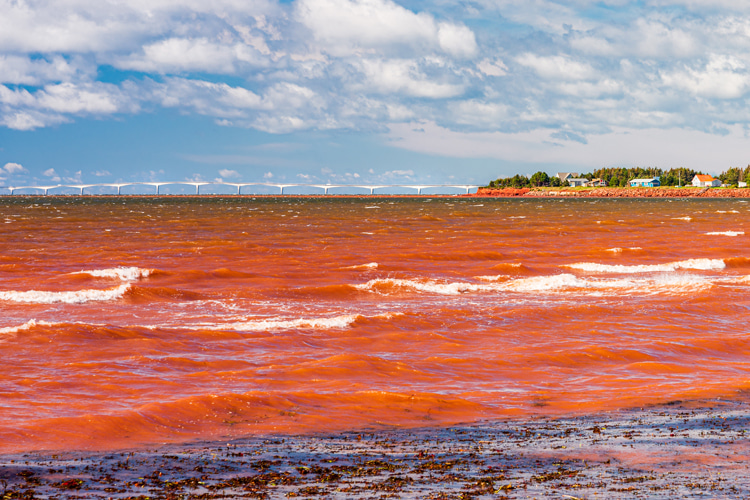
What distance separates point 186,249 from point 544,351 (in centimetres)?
2553

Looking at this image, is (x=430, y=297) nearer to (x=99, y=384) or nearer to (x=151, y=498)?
(x=99, y=384)

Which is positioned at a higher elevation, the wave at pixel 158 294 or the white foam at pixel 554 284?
the white foam at pixel 554 284

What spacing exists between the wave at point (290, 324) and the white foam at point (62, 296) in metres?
5.43

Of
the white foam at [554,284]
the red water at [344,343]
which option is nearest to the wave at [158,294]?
the red water at [344,343]

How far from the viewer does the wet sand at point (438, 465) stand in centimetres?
585

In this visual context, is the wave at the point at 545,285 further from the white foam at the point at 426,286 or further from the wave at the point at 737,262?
the wave at the point at 737,262

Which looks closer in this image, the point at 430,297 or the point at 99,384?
the point at 99,384

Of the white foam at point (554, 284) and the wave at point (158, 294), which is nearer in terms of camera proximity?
the wave at point (158, 294)

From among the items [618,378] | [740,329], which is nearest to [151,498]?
[618,378]

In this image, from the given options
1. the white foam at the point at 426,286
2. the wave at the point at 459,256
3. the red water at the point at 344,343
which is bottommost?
the red water at the point at 344,343

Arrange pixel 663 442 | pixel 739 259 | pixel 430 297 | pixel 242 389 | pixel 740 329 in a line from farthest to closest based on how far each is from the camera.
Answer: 1. pixel 739 259
2. pixel 430 297
3. pixel 740 329
4. pixel 242 389
5. pixel 663 442

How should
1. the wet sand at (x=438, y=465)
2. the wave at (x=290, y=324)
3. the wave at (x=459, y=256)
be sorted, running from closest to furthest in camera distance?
1. the wet sand at (x=438, y=465)
2. the wave at (x=290, y=324)
3. the wave at (x=459, y=256)

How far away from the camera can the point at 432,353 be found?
42.7ft

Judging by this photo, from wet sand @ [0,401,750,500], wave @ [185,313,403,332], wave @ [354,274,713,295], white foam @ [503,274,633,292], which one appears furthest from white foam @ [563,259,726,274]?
wet sand @ [0,401,750,500]
